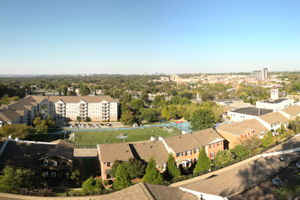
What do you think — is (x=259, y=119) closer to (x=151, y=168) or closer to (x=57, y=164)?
(x=151, y=168)

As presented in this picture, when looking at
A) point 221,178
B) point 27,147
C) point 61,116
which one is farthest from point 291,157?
point 61,116

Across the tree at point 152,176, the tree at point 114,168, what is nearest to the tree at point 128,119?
the tree at point 114,168

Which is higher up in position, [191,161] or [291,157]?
[291,157]

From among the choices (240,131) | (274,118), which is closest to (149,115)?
(240,131)

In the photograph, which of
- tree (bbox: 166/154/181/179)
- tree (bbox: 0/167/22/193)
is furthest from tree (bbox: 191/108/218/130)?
tree (bbox: 0/167/22/193)

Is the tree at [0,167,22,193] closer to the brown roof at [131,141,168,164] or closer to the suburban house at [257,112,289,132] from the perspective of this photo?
the brown roof at [131,141,168,164]
